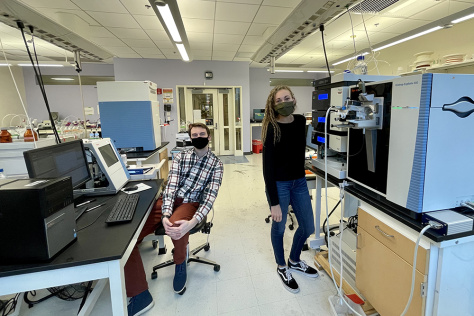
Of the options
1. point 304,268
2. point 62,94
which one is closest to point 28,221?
point 304,268

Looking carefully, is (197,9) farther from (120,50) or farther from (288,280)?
(288,280)

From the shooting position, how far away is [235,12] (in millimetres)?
3400

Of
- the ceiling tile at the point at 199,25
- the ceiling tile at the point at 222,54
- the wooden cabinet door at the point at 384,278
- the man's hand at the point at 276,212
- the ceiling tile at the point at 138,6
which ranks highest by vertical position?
the ceiling tile at the point at 222,54

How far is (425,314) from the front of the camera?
3.48 ft

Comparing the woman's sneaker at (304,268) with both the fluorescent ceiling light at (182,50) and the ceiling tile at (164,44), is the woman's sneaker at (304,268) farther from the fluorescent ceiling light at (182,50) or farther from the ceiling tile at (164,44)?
the ceiling tile at (164,44)

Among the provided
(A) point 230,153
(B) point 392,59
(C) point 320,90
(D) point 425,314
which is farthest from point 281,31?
(A) point 230,153

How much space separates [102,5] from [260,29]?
94.1 inches

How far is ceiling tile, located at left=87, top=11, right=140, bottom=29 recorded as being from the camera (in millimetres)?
3418

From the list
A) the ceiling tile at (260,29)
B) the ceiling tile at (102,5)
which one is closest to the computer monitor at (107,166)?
the ceiling tile at (102,5)

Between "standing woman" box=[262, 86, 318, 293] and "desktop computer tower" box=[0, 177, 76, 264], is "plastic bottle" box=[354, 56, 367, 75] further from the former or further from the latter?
"desktop computer tower" box=[0, 177, 76, 264]

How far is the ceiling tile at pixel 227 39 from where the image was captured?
174 inches

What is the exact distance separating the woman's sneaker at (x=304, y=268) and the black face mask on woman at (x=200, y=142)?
1.20 m

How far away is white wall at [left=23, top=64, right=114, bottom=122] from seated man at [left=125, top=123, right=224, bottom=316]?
663 centimetres

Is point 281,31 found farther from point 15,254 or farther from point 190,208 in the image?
point 15,254
